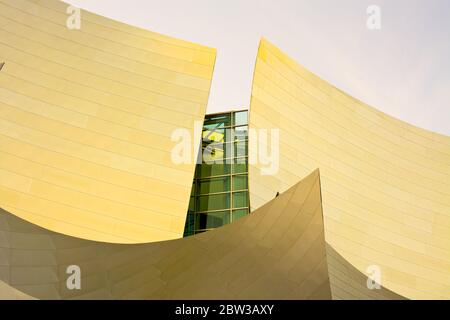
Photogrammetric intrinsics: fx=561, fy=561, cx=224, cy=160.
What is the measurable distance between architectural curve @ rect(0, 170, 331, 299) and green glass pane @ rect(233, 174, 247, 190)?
689cm

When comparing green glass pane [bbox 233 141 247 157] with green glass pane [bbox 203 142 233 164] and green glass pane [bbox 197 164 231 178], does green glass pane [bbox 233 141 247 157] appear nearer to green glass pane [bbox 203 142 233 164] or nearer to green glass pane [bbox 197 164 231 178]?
green glass pane [bbox 203 142 233 164]

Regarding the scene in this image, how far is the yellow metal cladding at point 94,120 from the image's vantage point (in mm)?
12031

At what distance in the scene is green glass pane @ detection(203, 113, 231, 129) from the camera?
16.6 meters

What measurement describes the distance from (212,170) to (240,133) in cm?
140

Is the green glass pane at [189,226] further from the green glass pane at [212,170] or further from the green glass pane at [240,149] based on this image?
the green glass pane at [240,149]

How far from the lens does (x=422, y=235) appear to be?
54.1 ft

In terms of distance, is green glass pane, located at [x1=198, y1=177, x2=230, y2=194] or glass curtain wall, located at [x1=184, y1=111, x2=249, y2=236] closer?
glass curtain wall, located at [x1=184, y1=111, x2=249, y2=236]

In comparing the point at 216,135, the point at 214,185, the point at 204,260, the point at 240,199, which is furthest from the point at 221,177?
the point at 204,260

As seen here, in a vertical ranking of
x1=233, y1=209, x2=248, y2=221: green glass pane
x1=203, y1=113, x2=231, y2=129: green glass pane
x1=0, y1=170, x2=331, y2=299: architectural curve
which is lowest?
x1=0, y1=170, x2=331, y2=299: architectural curve

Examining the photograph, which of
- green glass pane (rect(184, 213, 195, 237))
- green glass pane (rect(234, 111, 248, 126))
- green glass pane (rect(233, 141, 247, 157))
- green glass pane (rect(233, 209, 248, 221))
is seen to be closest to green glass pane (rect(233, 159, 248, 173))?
green glass pane (rect(233, 141, 247, 157))

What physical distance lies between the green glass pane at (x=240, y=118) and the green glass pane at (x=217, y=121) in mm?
210

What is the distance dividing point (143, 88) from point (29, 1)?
3.66 m

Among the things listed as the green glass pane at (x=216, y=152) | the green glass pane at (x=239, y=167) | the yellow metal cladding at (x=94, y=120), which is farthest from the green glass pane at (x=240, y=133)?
the yellow metal cladding at (x=94, y=120)
